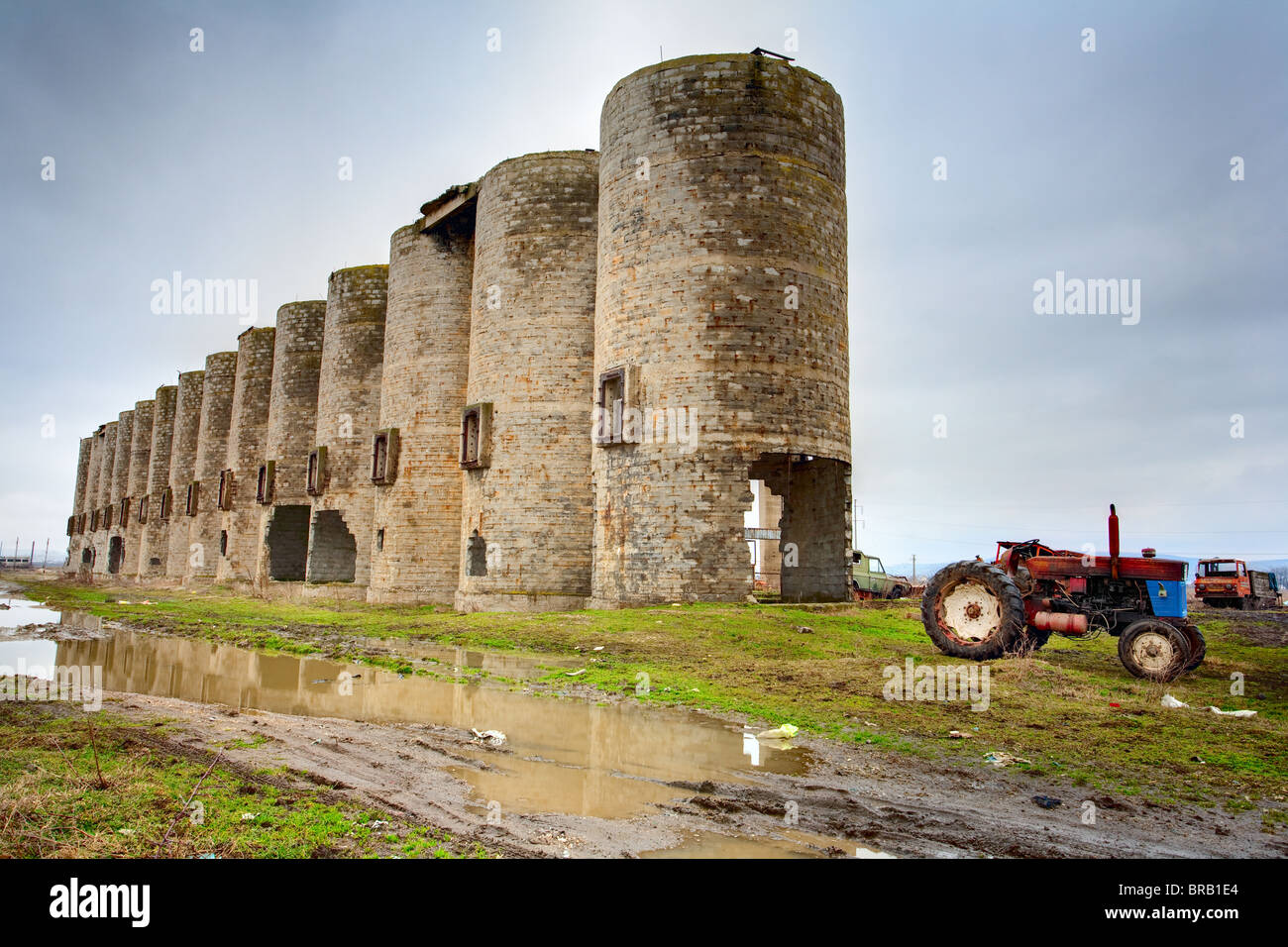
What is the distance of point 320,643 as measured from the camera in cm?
1564

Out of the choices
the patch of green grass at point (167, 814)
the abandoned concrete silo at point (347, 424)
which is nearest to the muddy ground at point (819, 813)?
the patch of green grass at point (167, 814)

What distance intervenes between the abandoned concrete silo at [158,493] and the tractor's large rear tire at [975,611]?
45.1 meters

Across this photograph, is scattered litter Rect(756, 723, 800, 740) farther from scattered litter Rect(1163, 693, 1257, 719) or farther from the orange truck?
the orange truck

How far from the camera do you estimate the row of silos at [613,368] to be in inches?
653

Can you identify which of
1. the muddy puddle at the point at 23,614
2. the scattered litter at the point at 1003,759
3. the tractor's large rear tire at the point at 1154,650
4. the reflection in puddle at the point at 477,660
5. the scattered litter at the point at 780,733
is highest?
the tractor's large rear tire at the point at 1154,650

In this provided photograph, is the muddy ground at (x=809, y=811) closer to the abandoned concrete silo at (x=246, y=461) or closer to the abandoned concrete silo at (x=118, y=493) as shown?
the abandoned concrete silo at (x=246, y=461)

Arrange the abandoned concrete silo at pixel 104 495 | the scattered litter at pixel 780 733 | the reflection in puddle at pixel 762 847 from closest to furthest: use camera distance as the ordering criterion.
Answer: the reflection in puddle at pixel 762 847 < the scattered litter at pixel 780 733 < the abandoned concrete silo at pixel 104 495

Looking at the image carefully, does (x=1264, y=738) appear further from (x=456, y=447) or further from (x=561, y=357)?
(x=456, y=447)

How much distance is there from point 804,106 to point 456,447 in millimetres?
13223

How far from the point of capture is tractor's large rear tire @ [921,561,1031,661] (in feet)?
34.0

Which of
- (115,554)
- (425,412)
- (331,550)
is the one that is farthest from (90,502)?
(425,412)

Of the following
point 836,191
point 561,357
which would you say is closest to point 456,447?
point 561,357

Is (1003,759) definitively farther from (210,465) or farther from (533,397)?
(210,465)

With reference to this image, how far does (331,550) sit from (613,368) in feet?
55.8
